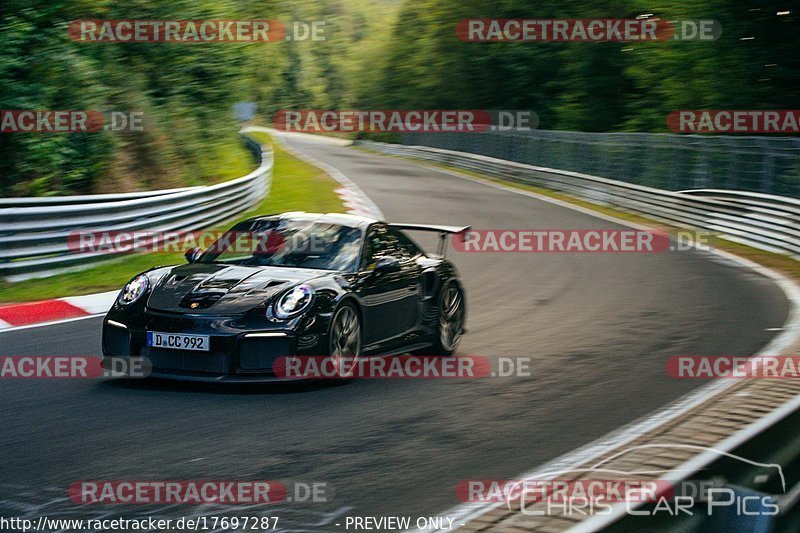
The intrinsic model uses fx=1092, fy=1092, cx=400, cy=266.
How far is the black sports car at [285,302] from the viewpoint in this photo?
706 centimetres

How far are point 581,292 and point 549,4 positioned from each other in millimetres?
40377

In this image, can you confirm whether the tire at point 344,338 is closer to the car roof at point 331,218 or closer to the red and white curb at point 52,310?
the car roof at point 331,218

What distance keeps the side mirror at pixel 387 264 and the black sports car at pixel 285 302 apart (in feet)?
0.04

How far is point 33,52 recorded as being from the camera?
15398 mm

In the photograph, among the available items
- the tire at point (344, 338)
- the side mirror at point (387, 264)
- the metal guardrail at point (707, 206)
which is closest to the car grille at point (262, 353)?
the tire at point (344, 338)

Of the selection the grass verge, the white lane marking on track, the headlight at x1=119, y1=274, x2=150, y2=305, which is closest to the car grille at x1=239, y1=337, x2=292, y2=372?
the headlight at x1=119, y1=274, x2=150, y2=305

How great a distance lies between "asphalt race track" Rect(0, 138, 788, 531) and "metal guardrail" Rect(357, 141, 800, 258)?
722 centimetres

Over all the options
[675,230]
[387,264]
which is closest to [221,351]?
[387,264]

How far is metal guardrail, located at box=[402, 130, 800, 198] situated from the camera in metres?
21.3

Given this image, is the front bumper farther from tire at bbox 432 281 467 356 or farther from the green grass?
the green grass

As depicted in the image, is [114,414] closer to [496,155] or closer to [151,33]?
[151,33]

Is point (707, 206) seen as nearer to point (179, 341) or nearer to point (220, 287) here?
point (220, 287)

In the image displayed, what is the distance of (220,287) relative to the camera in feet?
24.4

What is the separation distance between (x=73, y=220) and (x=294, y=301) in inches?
285
